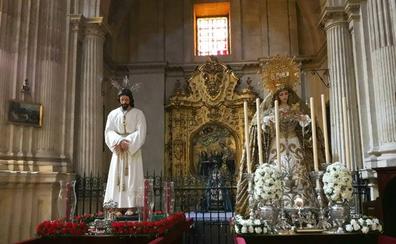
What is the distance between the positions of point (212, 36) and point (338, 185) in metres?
14.7

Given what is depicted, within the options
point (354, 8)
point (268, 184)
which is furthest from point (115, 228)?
point (354, 8)

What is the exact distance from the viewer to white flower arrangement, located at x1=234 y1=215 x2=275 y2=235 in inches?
170

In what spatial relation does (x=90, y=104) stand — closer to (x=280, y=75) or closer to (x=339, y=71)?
(x=280, y=75)

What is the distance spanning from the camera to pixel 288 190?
487 cm

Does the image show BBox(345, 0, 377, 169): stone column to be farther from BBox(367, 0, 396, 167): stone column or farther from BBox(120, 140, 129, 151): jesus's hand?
BBox(120, 140, 129, 151): jesus's hand

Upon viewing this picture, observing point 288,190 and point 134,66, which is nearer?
point 288,190

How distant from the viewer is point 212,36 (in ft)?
60.5

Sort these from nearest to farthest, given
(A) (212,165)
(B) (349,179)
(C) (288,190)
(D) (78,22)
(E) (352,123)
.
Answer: (B) (349,179), (C) (288,190), (E) (352,123), (D) (78,22), (A) (212,165)

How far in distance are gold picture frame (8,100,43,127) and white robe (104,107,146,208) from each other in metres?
3.15

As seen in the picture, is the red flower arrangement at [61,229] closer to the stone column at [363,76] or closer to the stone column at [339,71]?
the stone column at [363,76]

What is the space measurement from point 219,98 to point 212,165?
2.80m

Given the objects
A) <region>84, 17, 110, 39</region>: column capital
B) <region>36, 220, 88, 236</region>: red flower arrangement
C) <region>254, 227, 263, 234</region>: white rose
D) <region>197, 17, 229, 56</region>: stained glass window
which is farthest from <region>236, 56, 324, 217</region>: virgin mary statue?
<region>197, 17, 229, 56</region>: stained glass window

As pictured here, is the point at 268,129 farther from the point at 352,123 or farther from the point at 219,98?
the point at 219,98

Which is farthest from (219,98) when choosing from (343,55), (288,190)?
(288,190)
